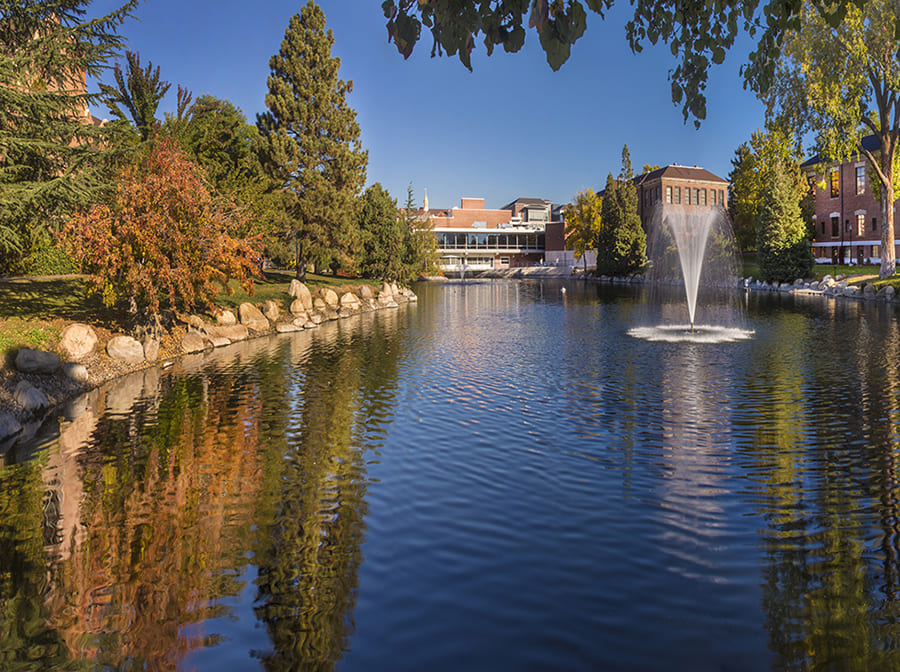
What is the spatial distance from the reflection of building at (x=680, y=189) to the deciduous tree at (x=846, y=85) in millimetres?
50529

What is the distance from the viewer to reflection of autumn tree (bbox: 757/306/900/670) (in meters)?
5.00

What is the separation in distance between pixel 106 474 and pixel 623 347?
678 inches

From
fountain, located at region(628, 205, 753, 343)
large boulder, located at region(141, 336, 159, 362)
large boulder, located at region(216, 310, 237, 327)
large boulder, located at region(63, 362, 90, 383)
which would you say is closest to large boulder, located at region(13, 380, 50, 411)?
large boulder, located at region(63, 362, 90, 383)

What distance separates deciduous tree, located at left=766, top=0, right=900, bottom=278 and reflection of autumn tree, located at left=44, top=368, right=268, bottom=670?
38.7 meters

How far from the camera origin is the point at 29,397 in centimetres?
1350

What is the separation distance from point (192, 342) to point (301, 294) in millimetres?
12548

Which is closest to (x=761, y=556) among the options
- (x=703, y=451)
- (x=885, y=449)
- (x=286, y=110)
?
(x=703, y=451)

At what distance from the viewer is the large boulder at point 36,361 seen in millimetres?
14727

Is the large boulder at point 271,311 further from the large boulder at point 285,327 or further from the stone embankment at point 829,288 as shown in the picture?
the stone embankment at point 829,288

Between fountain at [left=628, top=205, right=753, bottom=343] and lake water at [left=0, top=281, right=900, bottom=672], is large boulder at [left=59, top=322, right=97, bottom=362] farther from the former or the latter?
fountain at [left=628, top=205, right=753, bottom=343]

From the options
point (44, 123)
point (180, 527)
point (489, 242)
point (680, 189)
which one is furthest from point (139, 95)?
point (489, 242)

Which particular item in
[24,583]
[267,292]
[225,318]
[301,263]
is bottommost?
[24,583]

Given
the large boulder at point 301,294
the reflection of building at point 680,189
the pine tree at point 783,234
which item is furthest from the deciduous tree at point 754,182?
the large boulder at point 301,294

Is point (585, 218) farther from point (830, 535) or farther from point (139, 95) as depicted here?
point (830, 535)
